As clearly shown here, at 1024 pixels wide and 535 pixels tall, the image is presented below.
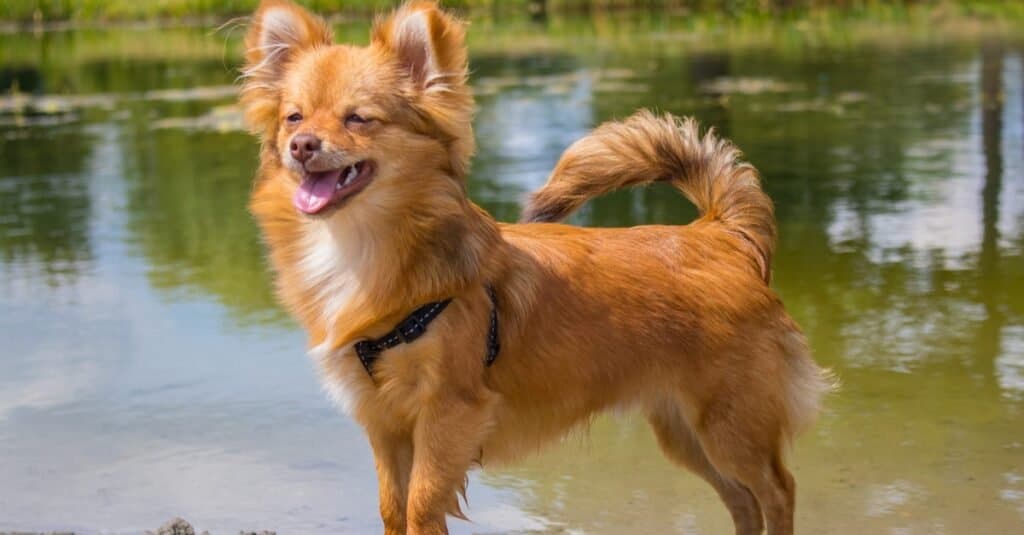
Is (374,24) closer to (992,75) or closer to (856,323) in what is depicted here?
(856,323)

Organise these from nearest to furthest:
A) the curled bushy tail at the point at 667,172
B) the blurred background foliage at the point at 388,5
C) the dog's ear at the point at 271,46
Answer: the dog's ear at the point at 271,46 < the curled bushy tail at the point at 667,172 < the blurred background foliage at the point at 388,5

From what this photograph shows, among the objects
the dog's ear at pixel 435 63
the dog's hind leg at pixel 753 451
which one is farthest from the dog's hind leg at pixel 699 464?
the dog's ear at pixel 435 63

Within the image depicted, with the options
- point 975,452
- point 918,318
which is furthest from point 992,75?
point 975,452

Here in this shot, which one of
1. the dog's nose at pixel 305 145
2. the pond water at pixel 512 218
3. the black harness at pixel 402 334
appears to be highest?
the dog's nose at pixel 305 145

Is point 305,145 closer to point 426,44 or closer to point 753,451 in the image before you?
point 426,44

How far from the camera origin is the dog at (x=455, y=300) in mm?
4082

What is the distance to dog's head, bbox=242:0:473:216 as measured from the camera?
4.02m

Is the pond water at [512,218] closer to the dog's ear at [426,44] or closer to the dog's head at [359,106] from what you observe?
the dog's head at [359,106]

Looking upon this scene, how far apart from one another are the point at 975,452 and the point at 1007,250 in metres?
3.61

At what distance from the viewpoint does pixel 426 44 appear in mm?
4152

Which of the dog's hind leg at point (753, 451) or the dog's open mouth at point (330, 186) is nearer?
the dog's open mouth at point (330, 186)

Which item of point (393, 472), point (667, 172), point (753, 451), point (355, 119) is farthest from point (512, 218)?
point (355, 119)

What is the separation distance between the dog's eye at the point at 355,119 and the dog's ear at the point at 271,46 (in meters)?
0.33

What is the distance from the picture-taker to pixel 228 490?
5.36 metres
